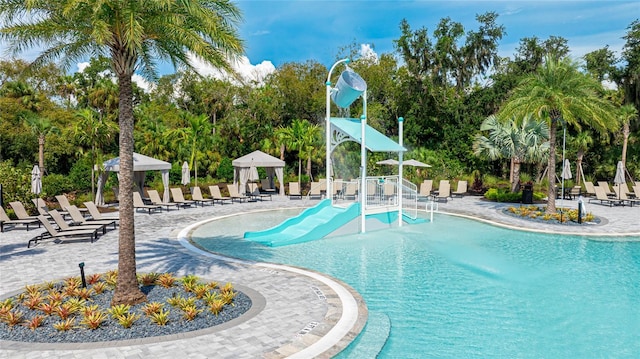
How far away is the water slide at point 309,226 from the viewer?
551 inches

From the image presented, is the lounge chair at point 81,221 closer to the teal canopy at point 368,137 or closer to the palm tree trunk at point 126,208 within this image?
the palm tree trunk at point 126,208

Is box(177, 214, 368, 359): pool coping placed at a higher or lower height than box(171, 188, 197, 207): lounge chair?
lower

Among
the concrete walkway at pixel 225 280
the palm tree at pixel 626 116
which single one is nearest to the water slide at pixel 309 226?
the concrete walkway at pixel 225 280

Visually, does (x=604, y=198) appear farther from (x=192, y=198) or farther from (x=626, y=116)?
(x=192, y=198)

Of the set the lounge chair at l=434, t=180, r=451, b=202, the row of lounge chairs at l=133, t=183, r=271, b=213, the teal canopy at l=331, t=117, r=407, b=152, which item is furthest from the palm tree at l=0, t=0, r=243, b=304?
the lounge chair at l=434, t=180, r=451, b=202

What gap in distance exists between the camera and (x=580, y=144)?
29484 millimetres

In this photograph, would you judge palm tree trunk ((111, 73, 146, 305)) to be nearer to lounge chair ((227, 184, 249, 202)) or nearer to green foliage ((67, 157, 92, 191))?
lounge chair ((227, 184, 249, 202))

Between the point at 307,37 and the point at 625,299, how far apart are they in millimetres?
38672

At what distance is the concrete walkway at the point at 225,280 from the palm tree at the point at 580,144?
1267cm

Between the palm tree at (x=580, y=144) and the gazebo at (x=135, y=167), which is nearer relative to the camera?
the gazebo at (x=135, y=167)

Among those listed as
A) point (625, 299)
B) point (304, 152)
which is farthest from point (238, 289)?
point (304, 152)

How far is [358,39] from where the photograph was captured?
40531 mm

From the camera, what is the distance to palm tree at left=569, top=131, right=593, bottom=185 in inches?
1152

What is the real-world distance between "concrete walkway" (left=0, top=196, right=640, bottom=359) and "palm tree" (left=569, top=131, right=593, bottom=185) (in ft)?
41.6
